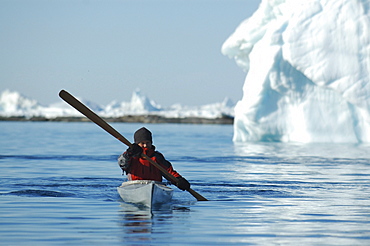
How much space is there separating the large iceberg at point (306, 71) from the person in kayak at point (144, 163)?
2084 centimetres

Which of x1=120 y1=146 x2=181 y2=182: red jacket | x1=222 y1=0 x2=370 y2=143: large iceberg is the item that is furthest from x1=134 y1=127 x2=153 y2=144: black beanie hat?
x1=222 y1=0 x2=370 y2=143: large iceberg

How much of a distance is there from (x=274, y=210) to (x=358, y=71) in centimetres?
2188

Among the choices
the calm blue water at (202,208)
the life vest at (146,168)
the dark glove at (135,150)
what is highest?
the dark glove at (135,150)

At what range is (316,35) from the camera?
3247 centimetres

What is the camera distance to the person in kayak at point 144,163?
11.8 metres

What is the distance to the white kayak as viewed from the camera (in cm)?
1124

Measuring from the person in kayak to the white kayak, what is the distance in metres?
0.22

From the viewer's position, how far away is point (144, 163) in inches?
477

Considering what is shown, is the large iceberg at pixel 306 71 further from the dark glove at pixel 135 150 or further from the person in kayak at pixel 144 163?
the dark glove at pixel 135 150

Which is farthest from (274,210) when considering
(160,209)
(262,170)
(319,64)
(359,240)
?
(319,64)

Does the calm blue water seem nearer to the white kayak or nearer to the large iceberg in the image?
the white kayak

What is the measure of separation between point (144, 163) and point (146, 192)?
957 millimetres

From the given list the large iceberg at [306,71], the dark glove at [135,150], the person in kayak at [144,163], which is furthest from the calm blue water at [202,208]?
the large iceberg at [306,71]

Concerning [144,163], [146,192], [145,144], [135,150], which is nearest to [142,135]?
[145,144]
